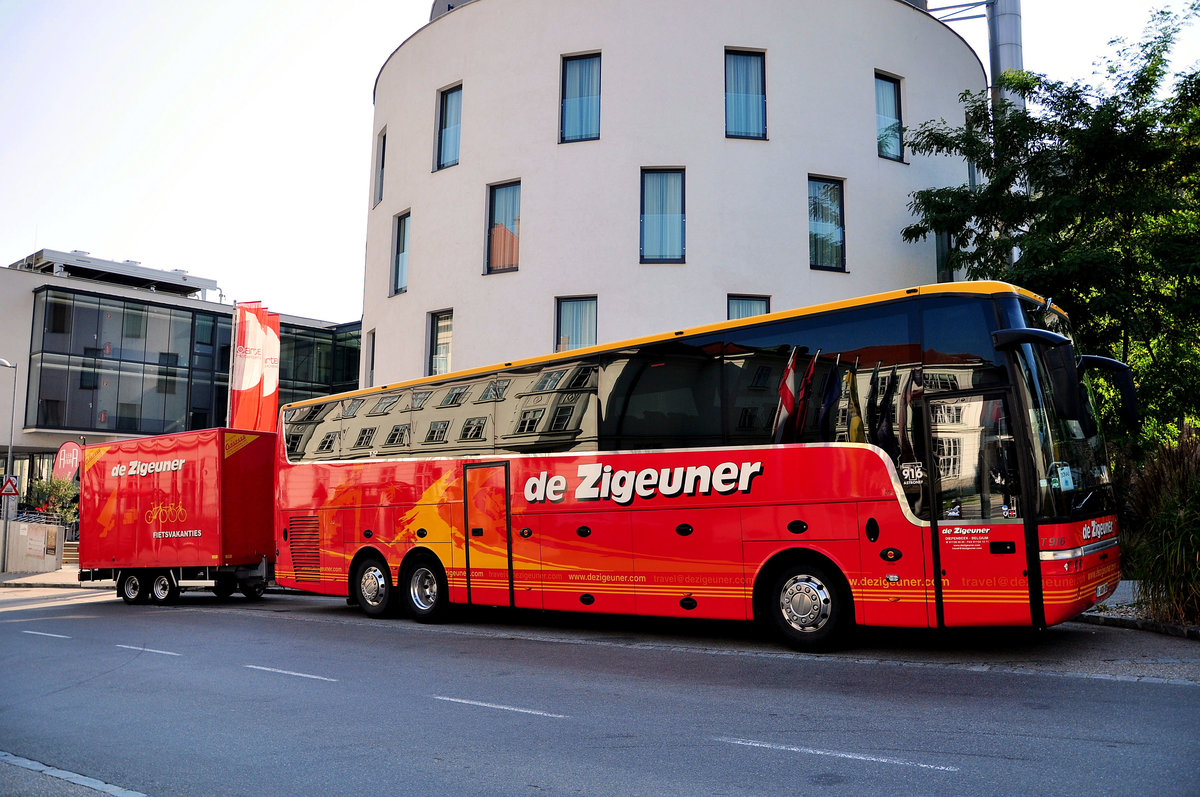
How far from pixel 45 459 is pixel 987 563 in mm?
55626

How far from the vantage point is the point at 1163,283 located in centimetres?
1761

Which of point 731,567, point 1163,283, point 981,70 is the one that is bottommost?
point 731,567

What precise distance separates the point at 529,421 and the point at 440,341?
459 inches

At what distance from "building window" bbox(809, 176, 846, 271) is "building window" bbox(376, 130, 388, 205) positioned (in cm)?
1261

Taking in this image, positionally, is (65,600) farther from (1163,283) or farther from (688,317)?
(1163,283)

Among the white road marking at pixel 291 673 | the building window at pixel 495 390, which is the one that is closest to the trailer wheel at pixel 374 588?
the building window at pixel 495 390

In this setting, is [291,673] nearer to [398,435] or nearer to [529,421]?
[529,421]

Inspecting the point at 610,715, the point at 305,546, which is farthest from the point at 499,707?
the point at 305,546

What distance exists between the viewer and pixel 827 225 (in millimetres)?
22906

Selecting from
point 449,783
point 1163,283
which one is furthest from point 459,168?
point 449,783

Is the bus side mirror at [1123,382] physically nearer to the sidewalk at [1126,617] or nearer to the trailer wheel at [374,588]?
the sidewalk at [1126,617]

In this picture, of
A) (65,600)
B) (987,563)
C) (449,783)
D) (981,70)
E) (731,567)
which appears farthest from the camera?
(981,70)

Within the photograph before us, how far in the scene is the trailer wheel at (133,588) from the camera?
21.7 metres

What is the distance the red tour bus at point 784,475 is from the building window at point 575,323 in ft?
24.6
